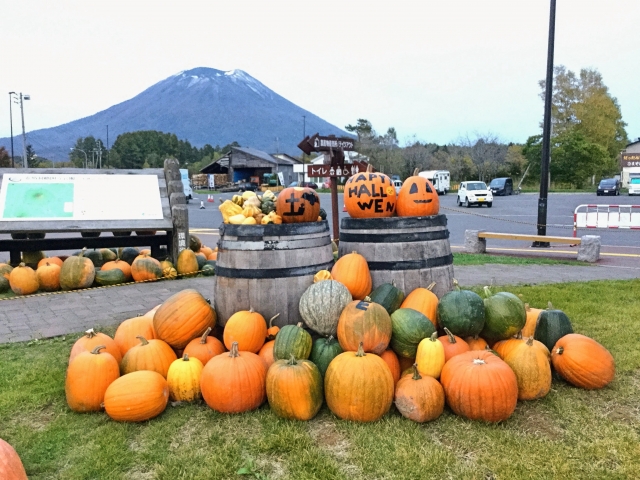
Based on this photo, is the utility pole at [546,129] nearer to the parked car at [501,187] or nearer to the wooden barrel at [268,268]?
the wooden barrel at [268,268]

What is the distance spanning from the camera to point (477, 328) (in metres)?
3.55

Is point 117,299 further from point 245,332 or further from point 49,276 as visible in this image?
point 245,332

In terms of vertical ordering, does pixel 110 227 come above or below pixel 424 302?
above

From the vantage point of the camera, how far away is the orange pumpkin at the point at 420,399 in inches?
119

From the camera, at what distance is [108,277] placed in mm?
7375

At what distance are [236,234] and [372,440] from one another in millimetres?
1829

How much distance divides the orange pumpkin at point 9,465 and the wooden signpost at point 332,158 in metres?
5.83

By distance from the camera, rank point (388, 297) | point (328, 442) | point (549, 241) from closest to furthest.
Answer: point (328, 442) < point (388, 297) < point (549, 241)

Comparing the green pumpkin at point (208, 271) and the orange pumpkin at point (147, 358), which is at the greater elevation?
the orange pumpkin at point (147, 358)

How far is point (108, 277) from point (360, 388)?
18.0 feet

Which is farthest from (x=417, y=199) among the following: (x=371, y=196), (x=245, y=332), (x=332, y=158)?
(x=332, y=158)

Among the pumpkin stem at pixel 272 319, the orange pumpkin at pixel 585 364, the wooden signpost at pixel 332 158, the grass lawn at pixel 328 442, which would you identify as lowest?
the grass lawn at pixel 328 442

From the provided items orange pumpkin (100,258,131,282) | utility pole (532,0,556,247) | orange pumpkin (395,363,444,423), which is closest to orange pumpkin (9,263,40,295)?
orange pumpkin (100,258,131,282)

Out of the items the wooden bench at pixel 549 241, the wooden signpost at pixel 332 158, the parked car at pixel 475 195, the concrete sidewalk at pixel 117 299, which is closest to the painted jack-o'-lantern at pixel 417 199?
the concrete sidewalk at pixel 117 299
